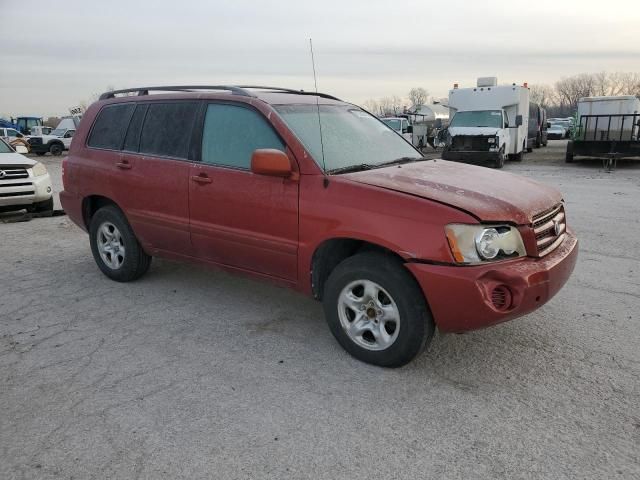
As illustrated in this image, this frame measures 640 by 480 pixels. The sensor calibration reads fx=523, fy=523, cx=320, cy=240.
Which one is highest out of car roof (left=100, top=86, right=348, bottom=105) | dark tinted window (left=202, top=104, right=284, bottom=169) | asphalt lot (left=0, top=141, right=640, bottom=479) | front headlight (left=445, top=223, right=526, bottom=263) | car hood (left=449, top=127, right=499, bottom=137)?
car roof (left=100, top=86, right=348, bottom=105)

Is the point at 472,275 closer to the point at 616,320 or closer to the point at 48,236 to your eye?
the point at 616,320

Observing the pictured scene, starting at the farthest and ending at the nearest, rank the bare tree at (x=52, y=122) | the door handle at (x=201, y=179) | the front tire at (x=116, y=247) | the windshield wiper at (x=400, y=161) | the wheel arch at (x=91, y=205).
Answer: the bare tree at (x=52, y=122) < the wheel arch at (x=91, y=205) < the front tire at (x=116, y=247) < the door handle at (x=201, y=179) < the windshield wiper at (x=400, y=161)

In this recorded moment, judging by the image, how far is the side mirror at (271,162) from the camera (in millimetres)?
3566

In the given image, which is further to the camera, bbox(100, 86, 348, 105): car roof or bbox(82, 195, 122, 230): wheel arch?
bbox(82, 195, 122, 230): wheel arch

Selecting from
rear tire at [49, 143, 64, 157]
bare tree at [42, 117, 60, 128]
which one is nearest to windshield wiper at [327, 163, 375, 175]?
rear tire at [49, 143, 64, 157]

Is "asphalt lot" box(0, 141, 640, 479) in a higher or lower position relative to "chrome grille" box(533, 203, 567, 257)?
lower

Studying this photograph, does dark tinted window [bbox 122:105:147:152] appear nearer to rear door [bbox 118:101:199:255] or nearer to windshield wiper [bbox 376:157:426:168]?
rear door [bbox 118:101:199:255]

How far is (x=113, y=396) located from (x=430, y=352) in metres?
2.09

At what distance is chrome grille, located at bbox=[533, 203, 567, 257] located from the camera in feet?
10.9

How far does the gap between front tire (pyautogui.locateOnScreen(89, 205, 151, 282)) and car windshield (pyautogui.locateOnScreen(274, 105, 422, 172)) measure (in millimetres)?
2094

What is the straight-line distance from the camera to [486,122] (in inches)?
754

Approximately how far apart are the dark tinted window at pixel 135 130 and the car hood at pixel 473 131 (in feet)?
50.6

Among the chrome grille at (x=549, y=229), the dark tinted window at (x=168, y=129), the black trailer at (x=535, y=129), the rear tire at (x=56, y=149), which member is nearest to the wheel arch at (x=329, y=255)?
the chrome grille at (x=549, y=229)

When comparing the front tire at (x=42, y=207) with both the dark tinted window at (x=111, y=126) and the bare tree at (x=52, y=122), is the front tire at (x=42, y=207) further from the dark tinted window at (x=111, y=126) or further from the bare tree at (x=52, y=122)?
the bare tree at (x=52, y=122)
